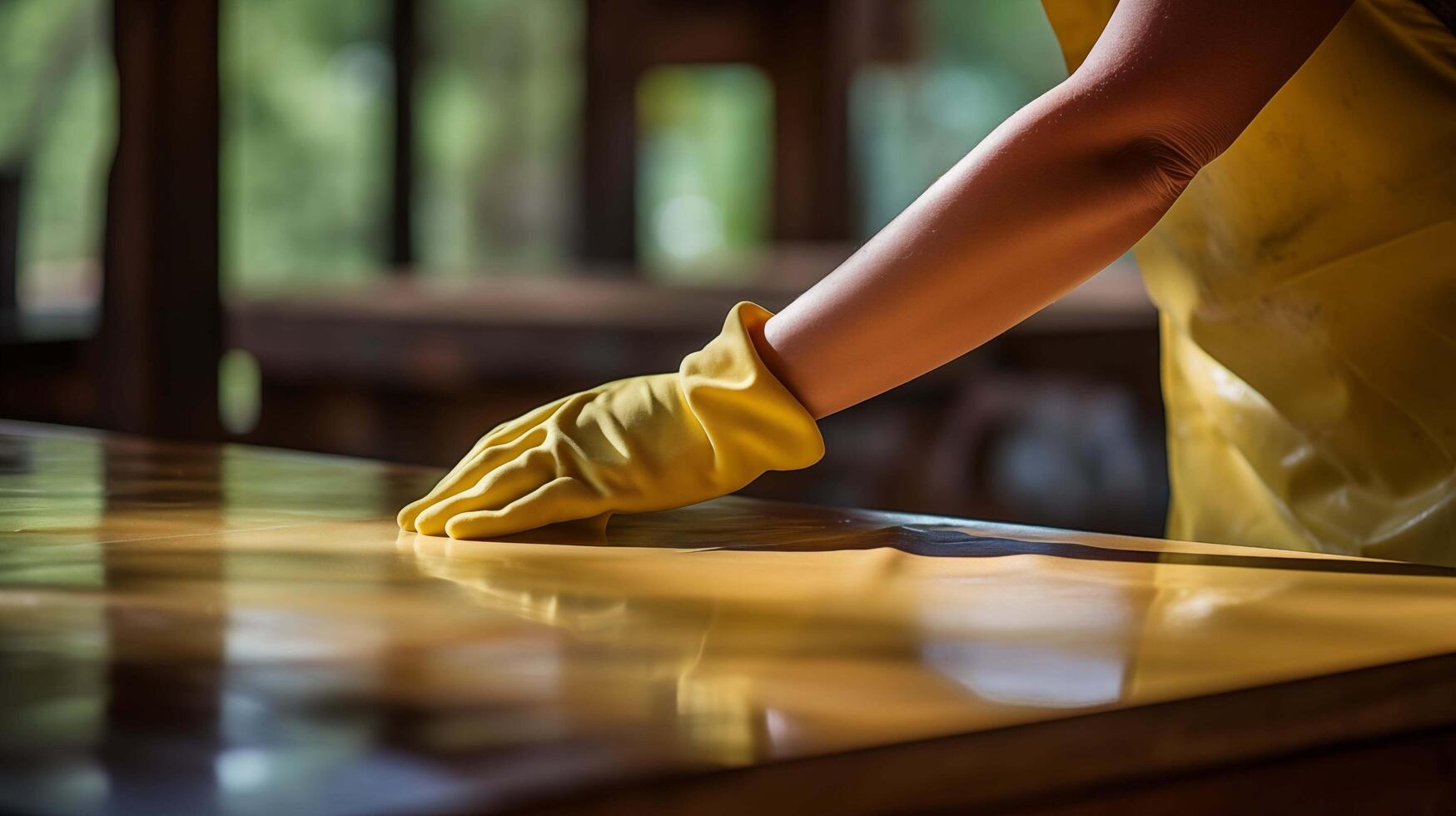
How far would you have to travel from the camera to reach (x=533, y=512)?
39.0 inches

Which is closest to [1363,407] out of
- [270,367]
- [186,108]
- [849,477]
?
[849,477]

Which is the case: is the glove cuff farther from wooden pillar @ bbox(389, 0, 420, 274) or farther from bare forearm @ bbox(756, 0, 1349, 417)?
wooden pillar @ bbox(389, 0, 420, 274)

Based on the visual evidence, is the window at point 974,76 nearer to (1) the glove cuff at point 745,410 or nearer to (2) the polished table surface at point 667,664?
(1) the glove cuff at point 745,410

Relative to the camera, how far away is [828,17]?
19.7 ft

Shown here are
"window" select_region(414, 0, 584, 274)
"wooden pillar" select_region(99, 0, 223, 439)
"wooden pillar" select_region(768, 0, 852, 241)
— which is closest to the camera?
"wooden pillar" select_region(99, 0, 223, 439)

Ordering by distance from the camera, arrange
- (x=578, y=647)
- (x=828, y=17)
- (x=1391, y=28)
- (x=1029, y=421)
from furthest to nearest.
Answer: (x=828, y=17) < (x=1029, y=421) < (x=1391, y=28) < (x=578, y=647)

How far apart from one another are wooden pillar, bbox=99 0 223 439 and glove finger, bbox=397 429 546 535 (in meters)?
1.91

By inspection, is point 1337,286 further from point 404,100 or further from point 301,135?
point 301,135

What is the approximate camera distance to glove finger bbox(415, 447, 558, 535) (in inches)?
39.1

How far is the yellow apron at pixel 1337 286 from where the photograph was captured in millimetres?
1127

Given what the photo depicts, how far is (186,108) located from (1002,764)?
99.0 inches

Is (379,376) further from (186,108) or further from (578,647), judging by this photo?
(578,647)

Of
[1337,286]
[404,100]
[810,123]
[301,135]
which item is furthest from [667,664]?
[301,135]

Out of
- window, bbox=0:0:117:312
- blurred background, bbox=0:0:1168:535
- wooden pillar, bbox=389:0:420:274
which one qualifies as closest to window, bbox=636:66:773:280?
blurred background, bbox=0:0:1168:535
